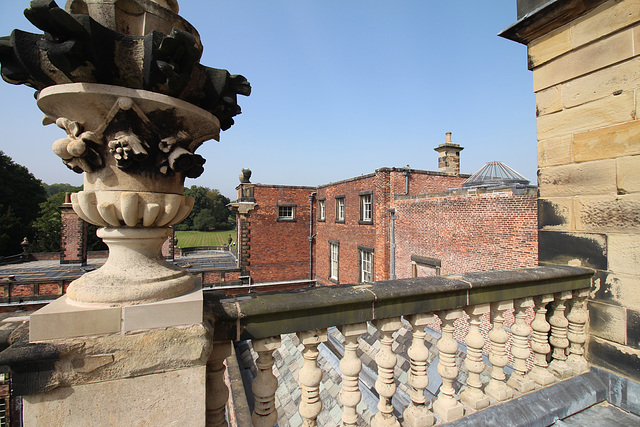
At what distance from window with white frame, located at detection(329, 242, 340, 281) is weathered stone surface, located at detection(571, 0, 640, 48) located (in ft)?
55.8

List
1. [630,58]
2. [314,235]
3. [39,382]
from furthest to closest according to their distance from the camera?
[314,235]
[630,58]
[39,382]

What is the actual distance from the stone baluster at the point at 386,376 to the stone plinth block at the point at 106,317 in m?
1.04

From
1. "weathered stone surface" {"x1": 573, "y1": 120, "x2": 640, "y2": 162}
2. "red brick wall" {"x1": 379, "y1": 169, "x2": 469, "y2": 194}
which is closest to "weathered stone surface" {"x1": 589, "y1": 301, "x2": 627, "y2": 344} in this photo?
"weathered stone surface" {"x1": 573, "y1": 120, "x2": 640, "y2": 162}

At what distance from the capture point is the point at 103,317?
113 centimetres

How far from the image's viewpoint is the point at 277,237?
20672 mm

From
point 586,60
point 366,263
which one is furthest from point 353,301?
point 366,263

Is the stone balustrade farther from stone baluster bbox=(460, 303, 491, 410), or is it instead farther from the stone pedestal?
the stone pedestal

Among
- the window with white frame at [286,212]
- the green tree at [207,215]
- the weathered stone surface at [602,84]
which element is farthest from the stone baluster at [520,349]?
the green tree at [207,215]

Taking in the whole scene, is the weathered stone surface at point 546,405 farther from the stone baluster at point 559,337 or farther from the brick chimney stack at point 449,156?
the brick chimney stack at point 449,156

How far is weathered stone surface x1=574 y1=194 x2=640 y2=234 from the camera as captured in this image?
232cm

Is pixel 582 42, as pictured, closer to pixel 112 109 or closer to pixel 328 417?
pixel 112 109

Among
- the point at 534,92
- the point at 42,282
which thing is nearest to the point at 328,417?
the point at 534,92

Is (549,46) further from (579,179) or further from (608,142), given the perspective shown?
(579,179)

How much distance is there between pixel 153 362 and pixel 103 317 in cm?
25
